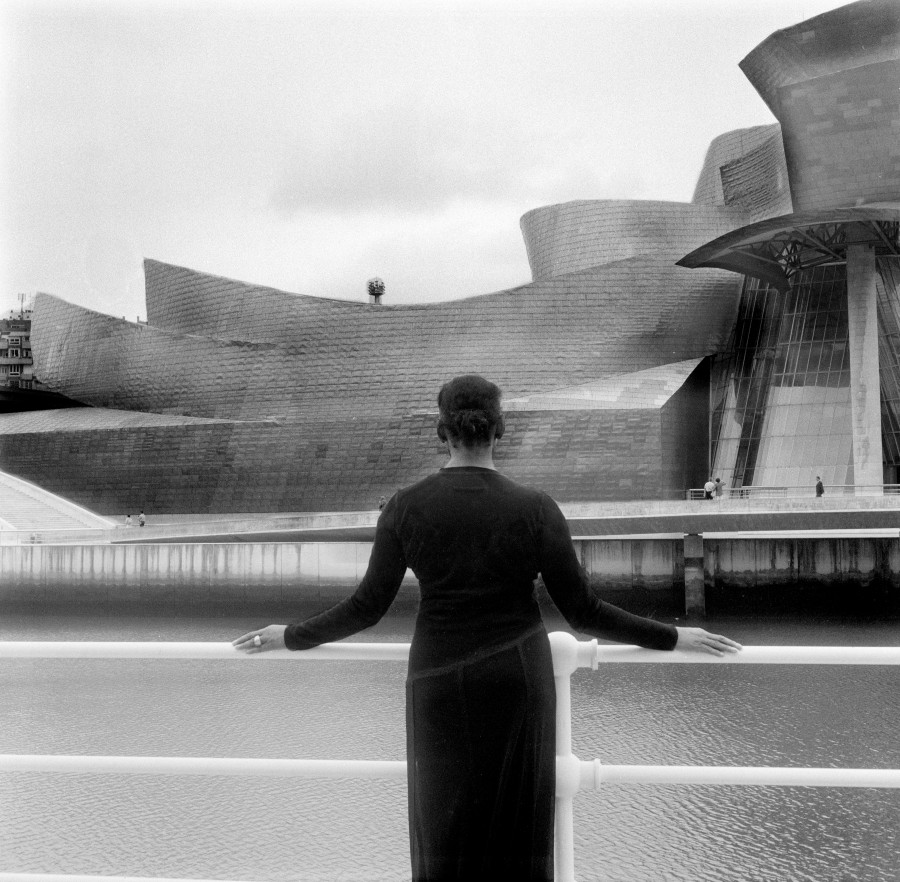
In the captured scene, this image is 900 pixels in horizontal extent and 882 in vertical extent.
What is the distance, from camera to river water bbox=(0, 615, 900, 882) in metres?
5.73

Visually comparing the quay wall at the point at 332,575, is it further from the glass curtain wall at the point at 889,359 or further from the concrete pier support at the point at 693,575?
the glass curtain wall at the point at 889,359

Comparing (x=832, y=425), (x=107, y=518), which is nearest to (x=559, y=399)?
(x=832, y=425)

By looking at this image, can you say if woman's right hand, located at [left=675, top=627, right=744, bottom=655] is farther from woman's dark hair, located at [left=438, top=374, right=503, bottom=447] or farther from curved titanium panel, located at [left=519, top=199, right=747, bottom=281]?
curved titanium panel, located at [left=519, top=199, right=747, bottom=281]

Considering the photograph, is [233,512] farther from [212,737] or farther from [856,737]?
[856,737]

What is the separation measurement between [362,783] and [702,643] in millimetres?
5587

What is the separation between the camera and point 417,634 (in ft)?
6.11

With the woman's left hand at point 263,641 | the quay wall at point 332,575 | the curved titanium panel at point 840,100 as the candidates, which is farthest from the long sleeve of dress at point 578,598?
the curved titanium panel at point 840,100

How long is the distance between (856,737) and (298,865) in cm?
538

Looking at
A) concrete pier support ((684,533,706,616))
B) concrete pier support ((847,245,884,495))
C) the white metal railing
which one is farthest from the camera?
concrete pier support ((847,245,884,495))

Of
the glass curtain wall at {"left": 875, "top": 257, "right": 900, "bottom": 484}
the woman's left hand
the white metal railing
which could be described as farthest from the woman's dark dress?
the glass curtain wall at {"left": 875, "top": 257, "right": 900, "bottom": 484}

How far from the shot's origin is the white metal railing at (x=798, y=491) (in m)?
22.7

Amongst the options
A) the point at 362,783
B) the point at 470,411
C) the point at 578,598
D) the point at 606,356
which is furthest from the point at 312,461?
the point at 578,598

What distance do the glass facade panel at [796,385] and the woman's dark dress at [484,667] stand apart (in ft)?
79.0

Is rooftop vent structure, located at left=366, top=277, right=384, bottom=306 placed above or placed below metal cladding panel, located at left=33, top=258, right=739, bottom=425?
above
